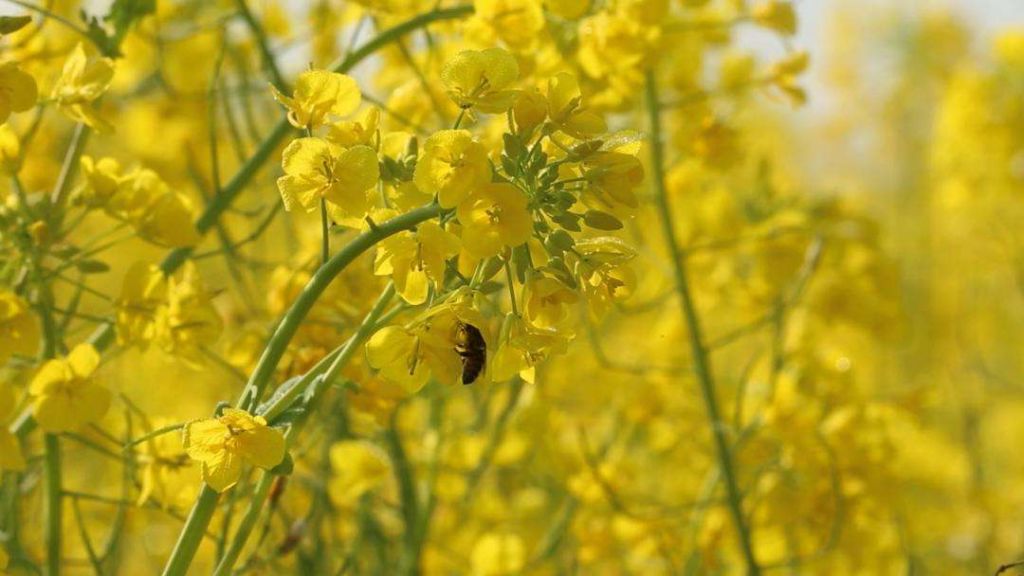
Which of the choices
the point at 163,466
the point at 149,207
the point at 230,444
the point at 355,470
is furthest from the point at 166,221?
the point at 355,470

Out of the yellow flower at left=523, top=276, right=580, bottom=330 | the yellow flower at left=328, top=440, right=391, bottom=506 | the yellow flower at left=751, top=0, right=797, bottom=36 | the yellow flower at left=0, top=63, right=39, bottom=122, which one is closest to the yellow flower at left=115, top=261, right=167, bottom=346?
the yellow flower at left=0, top=63, right=39, bottom=122

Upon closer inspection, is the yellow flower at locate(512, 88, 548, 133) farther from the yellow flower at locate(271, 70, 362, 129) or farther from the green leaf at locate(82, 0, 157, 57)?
the green leaf at locate(82, 0, 157, 57)

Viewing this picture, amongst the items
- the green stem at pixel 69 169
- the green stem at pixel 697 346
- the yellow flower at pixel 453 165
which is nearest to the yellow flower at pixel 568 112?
the yellow flower at pixel 453 165

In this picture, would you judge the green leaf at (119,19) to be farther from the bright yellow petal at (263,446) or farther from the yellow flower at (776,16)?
the yellow flower at (776,16)

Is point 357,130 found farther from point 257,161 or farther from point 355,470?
point 355,470

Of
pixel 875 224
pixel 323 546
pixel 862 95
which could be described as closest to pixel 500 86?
pixel 323 546

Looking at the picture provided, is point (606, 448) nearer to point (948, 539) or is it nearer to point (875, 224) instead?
point (875, 224)

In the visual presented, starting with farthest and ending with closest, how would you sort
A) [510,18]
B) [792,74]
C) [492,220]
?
[792,74] < [510,18] < [492,220]
